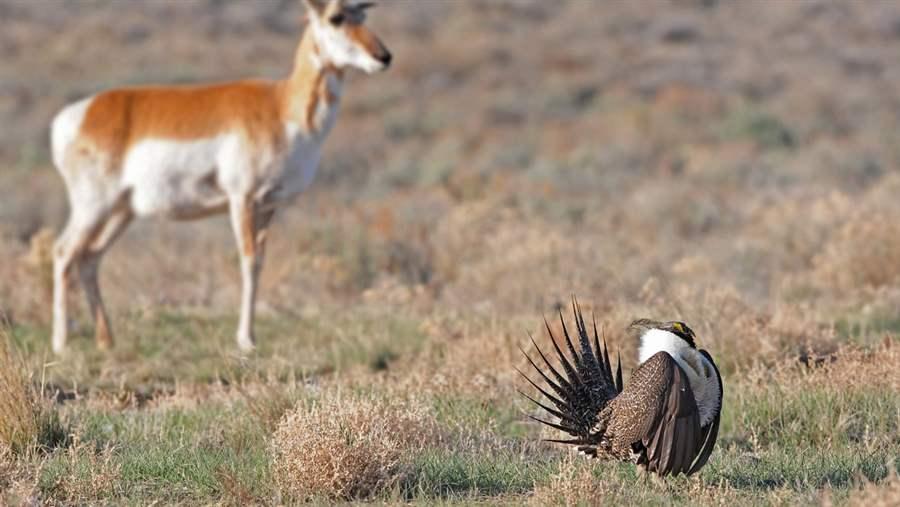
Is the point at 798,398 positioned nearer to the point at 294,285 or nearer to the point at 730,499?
the point at 730,499

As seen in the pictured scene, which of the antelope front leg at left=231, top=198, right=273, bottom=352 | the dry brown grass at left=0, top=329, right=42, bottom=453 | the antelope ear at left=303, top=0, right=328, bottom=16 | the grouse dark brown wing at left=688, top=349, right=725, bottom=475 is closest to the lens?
the grouse dark brown wing at left=688, top=349, right=725, bottom=475

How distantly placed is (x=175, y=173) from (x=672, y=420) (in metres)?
6.34

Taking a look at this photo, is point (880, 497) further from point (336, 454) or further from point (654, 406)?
point (336, 454)

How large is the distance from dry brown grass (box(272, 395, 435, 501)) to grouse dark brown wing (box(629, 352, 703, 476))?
1.20 metres

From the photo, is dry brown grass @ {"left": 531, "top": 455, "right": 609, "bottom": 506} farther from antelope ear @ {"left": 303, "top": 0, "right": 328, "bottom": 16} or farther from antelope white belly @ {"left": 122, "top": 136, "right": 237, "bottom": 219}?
antelope ear @ {"left": 303, "top": 0, "right": 328, "bottom": 16}

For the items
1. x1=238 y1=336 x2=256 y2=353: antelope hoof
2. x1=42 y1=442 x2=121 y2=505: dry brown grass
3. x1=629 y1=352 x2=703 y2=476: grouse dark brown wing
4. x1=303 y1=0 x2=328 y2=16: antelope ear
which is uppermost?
x1=303 y1=0 x2=328 y2=16: antelope ear

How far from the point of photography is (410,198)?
19859 millimetres

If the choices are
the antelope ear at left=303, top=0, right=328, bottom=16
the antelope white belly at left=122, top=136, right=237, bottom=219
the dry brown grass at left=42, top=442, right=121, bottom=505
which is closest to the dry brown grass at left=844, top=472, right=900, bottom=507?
the dry brown grass at left=42, top=442, right=121, bottom=505

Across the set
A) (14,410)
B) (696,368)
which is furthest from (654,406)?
(14,410)

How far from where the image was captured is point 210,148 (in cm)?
1105

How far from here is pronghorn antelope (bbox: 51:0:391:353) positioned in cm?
1103

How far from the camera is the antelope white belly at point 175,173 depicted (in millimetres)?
11016

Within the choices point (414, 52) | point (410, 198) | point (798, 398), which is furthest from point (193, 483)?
point (414, 52)

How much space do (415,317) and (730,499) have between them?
20.5 feet
